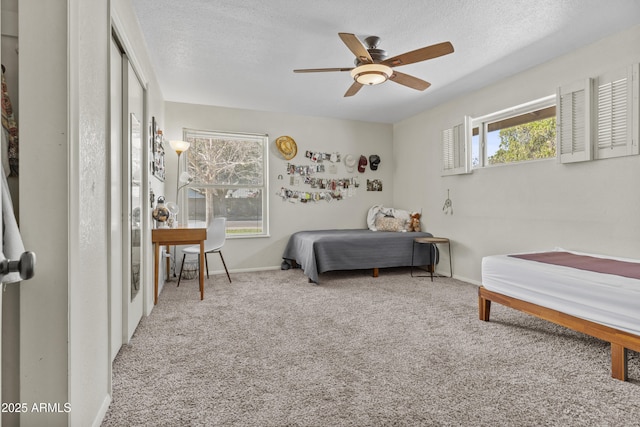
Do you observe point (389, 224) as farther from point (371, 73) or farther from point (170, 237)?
point (170, 237)

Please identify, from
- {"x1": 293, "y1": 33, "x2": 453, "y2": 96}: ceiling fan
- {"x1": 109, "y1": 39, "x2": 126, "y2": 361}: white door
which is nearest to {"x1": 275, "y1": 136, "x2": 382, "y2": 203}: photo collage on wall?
{"x1": 293, "y1": 33, "x2": 453, "y2": 96}: ceiling fan

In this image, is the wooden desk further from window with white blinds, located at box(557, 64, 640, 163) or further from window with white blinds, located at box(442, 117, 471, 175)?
window with white blinds, located at box(557, 64, 640, 163)

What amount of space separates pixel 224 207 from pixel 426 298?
300 centimetres

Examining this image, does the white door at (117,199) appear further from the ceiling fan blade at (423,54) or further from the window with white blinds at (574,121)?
the window with white blinds at (574,121)

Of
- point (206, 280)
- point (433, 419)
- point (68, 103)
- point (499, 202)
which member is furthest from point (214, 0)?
point (499, 202)

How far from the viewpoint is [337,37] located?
2.84m

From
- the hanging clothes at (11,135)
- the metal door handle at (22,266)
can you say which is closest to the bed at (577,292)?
the metal door handle at (22,266)

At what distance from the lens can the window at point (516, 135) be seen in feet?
11.2

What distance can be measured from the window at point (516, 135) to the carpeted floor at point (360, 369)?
67.2 inches

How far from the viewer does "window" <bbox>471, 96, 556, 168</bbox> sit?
342 cm

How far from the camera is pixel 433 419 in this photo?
1500mm

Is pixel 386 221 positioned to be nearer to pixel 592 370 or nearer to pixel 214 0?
pixel 592 370

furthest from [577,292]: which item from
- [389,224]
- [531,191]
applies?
[389,224]

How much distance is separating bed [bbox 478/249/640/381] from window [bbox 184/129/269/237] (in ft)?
10.8
